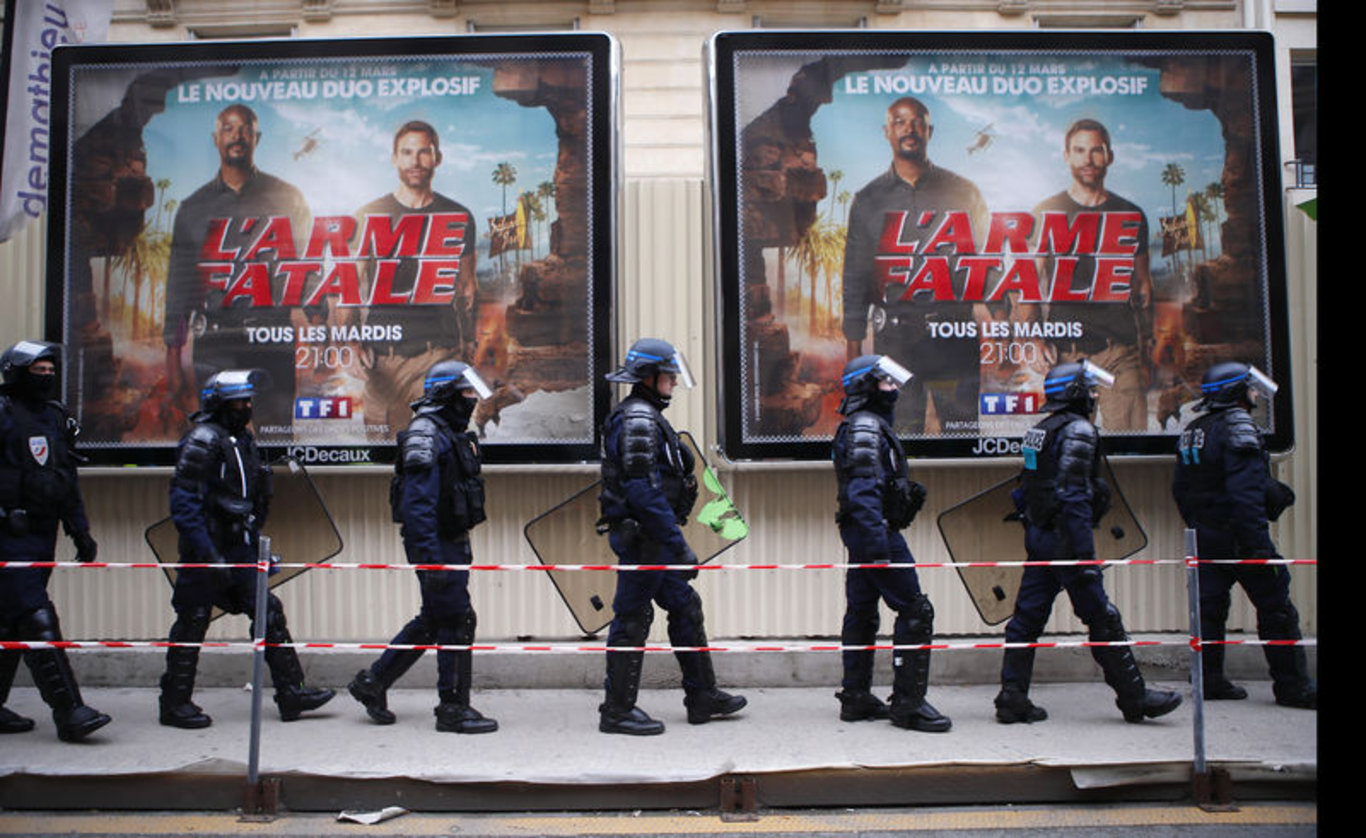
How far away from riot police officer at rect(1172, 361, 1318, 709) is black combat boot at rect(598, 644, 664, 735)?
3512mm

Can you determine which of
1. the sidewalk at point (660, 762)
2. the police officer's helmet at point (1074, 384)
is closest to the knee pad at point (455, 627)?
the sidewalk at point (660, 762)

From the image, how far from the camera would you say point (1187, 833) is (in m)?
5.37

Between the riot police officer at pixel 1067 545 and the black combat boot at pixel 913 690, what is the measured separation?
0.55m

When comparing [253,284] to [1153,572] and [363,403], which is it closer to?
[363,403]

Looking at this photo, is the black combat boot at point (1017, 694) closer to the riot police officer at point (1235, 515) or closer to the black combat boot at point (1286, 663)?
the riot police officer at point (1235, 515)

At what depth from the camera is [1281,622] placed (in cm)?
734

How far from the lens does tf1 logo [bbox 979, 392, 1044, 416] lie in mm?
8125

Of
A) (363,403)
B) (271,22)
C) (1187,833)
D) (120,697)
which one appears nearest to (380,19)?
(271,22)

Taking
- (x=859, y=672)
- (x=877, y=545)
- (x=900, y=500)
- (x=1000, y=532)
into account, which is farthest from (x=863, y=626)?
(x=1000, y=532)

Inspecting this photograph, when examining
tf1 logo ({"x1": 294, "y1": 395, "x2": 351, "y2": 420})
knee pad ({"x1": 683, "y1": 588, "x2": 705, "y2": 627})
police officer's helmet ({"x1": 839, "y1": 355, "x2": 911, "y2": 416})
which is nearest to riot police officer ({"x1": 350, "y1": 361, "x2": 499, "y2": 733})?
tf1 logo ({"x1": 294, "y1": 395, "x2": 351, "y2": 420})

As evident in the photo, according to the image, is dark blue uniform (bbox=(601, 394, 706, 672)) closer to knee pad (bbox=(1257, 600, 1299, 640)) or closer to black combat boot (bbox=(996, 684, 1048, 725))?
black combat boot (bbox=(996, 684, 1048, 725))

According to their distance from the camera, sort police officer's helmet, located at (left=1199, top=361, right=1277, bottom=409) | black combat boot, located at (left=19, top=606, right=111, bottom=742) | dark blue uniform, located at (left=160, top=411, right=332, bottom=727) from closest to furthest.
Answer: black combat boot, located at (left=19, top=606, right=111, bottom=742), dark blue uniform, located at (left=160, top=411, right=332, bottom=727), police officer's helmet, located at (left=1199, top=361, right=1277, bottom=409)

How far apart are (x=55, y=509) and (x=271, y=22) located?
20.0ft

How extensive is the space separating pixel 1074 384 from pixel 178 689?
18.9 ft
